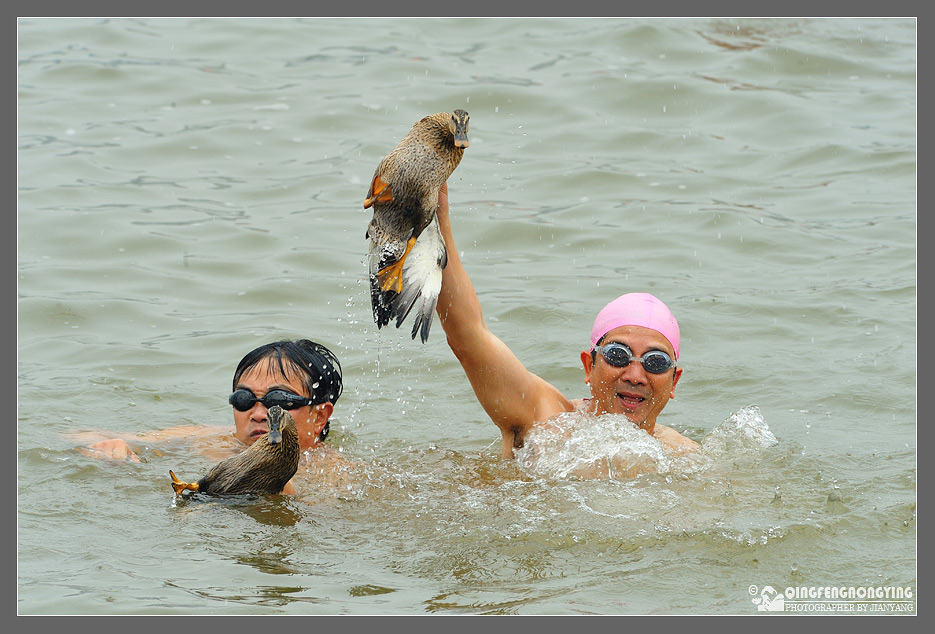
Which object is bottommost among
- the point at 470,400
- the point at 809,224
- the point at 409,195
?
the point at 470,400

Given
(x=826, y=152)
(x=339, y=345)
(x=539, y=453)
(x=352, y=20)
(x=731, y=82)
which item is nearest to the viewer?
(x=539, y=453)

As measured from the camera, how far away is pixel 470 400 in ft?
28.5

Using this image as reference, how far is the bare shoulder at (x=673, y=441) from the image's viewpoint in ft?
21.9

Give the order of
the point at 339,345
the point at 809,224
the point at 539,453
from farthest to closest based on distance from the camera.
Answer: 1. the point at 809,224
2. the point at 339,345
3. the point at 539,453

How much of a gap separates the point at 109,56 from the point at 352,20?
3.32 metres

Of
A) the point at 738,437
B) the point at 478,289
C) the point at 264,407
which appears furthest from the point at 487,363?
the point at 478,289

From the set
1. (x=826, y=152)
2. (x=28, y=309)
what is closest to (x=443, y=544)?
(x=28, y=309)

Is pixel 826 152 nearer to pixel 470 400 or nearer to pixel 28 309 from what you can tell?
pixel 470 400

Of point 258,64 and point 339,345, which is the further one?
point 258,64

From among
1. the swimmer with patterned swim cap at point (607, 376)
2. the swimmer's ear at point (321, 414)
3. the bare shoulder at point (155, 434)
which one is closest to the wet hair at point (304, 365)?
the swimmer's ear at point (321, 414)

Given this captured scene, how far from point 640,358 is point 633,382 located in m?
0.13

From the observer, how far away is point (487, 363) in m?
5.72

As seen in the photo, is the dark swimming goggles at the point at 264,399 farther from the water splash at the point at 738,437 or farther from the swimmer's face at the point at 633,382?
the water splash at the point at 738,437

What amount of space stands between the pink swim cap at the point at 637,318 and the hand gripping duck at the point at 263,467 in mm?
1801
